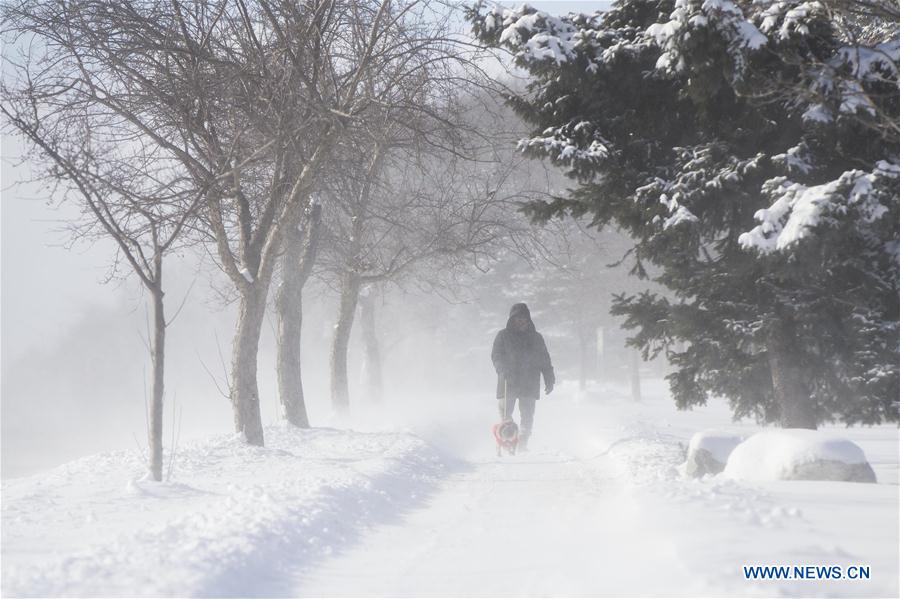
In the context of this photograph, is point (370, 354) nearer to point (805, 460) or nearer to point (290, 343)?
point (290, 343)

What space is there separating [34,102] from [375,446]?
5.98 m

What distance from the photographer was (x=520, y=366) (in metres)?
11.9

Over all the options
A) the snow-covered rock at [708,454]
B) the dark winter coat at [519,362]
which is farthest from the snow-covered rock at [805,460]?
the dark winter coat at [519,362]

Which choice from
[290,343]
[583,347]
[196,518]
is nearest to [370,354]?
[583,347]

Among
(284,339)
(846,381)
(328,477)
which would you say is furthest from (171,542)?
(284,339)

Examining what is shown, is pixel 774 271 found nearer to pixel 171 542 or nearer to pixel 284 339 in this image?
pixel 171 542

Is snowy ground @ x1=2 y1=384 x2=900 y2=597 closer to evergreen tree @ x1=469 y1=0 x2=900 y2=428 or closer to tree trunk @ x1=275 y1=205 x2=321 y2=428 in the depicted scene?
evergreen tree @ x1=469 y1=0 x2=900 y2=428

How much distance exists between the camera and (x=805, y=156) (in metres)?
6.91

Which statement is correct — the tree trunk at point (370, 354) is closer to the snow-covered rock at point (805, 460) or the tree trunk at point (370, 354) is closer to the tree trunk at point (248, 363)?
the tree trunk at point (248, 363)

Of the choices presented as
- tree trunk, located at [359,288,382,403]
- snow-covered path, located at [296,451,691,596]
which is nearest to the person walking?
snow-covered path, located at [296,451,691,596]

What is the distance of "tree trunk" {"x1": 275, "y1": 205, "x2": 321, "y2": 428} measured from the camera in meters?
13.3

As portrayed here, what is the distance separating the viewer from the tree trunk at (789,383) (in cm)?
787

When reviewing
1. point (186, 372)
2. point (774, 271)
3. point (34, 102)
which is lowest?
point (186, 372)

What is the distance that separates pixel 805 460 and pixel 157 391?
6110 millimetres
